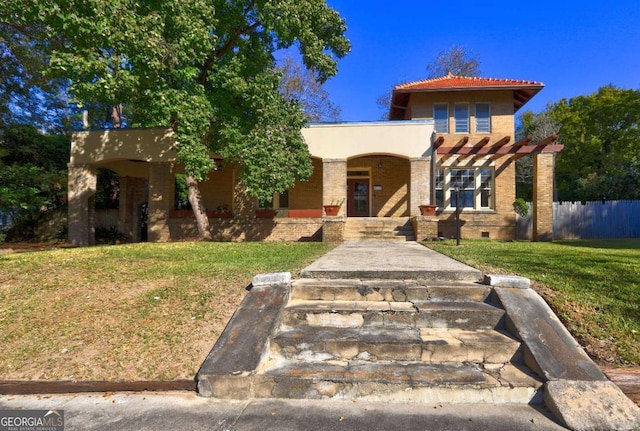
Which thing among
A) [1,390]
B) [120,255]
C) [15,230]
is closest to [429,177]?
[120,255]

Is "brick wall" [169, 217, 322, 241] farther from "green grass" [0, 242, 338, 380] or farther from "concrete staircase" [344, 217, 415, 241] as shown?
"green grass" [0, 242, 338, 380]

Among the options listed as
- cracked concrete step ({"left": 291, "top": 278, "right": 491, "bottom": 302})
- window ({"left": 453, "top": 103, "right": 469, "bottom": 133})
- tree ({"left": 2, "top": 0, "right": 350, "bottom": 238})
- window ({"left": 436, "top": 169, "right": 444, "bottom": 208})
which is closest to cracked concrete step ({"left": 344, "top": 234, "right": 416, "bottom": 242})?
tree ({"left": 2, "top": 0, "right": 350, "bottom": 238})

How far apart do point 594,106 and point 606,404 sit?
103 feet

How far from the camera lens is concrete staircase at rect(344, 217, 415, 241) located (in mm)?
12742

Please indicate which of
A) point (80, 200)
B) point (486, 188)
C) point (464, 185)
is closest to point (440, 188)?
point (464, 185)

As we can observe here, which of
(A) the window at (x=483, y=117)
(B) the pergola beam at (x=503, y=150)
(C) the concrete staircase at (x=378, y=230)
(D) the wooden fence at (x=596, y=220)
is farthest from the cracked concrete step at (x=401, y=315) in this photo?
(D) the wooden fence at (x=596, y=220)

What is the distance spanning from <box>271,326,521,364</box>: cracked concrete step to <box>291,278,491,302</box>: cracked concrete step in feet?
1.96

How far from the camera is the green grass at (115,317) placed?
332 cm

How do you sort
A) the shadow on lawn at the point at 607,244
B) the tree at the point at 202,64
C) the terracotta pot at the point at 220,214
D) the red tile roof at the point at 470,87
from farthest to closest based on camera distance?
the red tile roof at the point at 470,87
the terracotta pot at the point at 220,214
the shadow on lawn at the point at 607,244
the tree at the point at 202,64

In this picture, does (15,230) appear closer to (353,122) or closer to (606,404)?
(353,122)

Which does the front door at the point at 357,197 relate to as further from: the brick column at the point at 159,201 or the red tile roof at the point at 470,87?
the brick column at the point at 159,201

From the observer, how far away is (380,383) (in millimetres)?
2902

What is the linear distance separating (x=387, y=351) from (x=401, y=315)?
582mm

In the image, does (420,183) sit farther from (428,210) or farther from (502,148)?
(502,148)
